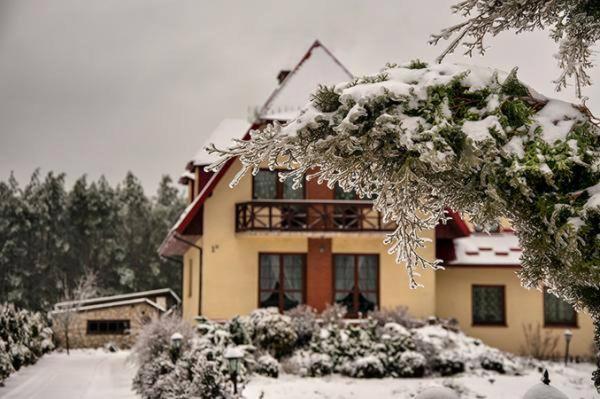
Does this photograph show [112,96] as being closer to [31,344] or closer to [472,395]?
[31,344]

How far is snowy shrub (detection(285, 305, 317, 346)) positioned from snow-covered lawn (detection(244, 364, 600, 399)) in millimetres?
1834

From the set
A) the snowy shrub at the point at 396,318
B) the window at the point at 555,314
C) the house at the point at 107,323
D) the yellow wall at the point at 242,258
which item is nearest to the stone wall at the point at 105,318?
the house at the point at 107,323

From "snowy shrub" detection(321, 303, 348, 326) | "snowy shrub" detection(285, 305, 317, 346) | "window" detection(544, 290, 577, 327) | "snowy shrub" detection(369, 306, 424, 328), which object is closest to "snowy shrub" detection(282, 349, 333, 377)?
"snowy shrub" detection(285, 305, 317, 346)

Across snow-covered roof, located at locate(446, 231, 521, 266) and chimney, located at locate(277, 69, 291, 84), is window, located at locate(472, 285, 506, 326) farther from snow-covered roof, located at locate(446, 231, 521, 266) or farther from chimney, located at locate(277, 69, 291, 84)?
chimney, located at locate(277, 69, 291, 84)

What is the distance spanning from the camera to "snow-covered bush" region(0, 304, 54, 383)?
1869 centimetres

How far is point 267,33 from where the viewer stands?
45.0 meters

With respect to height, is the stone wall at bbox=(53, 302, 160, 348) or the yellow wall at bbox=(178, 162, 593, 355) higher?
the yellow wall at bbox=(178, 162, 593, 355)

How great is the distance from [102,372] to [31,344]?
3.59m

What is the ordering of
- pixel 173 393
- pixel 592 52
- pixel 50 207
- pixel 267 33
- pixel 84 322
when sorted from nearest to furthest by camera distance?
pixel 592 52, pixel 173 393, pixel 84 322, pixel 267 33, pixel 50 207

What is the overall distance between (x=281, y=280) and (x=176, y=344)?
23.2 ft

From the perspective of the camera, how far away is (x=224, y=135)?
1022 inches

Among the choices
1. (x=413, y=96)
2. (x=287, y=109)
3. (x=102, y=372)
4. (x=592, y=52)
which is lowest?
(x=102, y=372)

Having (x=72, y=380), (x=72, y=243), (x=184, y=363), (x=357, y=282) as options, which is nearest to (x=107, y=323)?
(x=72, y=380)

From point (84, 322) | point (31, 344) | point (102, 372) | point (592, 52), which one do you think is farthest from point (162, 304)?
point (592, 52)
